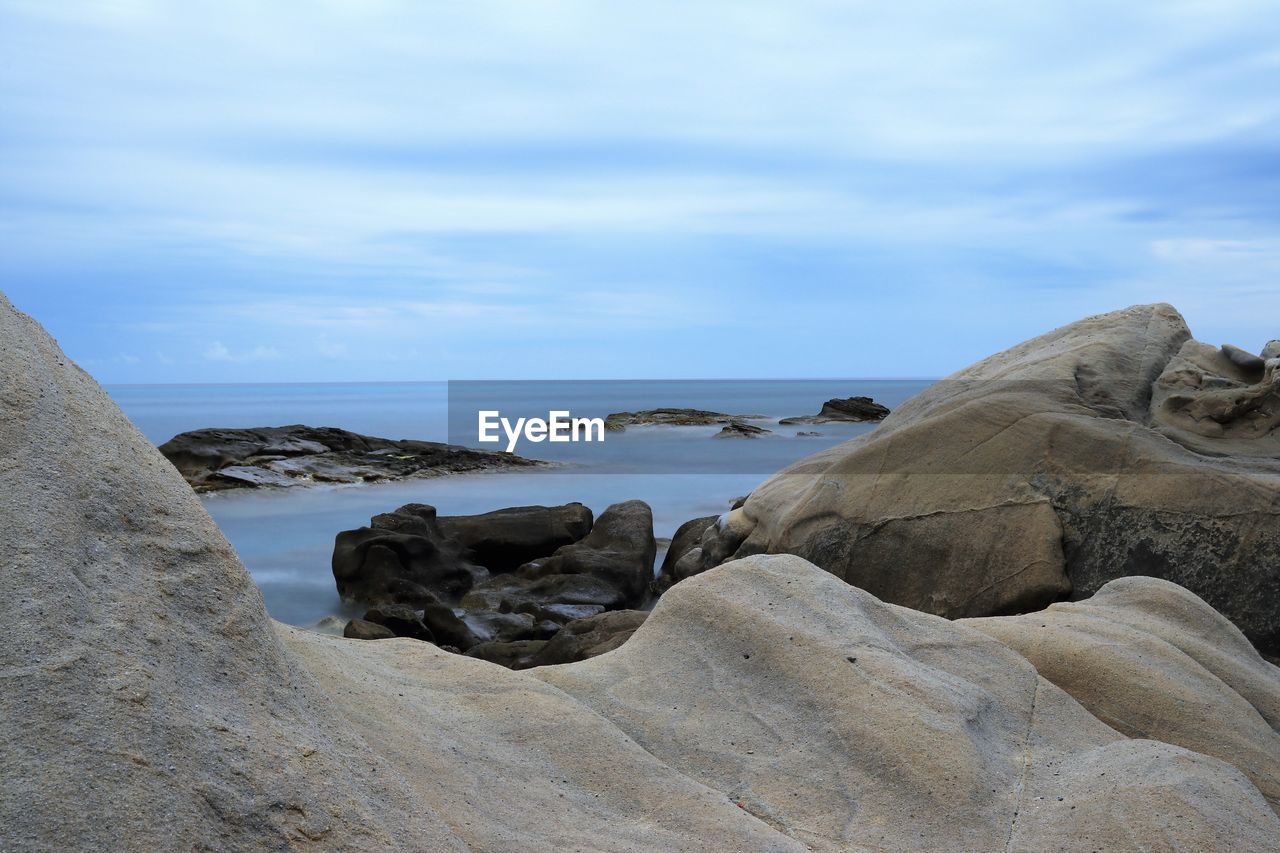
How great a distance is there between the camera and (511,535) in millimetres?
10820

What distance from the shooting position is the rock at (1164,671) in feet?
12.9

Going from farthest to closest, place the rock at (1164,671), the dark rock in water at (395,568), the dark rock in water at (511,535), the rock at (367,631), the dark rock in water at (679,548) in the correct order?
the dark rock in water at (511,535) < the dark rock in water at (679,548) < the dark rock in water at (395,568) < the rock at (367,631) < the rock at (1164,671)

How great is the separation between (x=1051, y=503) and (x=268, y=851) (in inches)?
231

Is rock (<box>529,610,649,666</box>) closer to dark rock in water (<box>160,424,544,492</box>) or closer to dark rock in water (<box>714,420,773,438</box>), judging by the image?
dark rock in water (<box>160,424,544,492</box>)

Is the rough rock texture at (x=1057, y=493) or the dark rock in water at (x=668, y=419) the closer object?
the rough rock texture at (x=1057, y=493)

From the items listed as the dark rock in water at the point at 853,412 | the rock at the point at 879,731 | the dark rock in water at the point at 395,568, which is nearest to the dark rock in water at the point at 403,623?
the dark rock in water at the point at 395,568

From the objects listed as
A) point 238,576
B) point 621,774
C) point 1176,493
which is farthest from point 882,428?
point 238,576

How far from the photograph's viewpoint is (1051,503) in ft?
22.4

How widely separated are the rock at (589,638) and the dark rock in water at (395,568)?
3.01 metres

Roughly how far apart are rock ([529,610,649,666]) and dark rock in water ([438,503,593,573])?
163 inches

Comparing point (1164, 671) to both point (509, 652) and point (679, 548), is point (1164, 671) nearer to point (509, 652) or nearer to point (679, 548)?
point (509, 652)

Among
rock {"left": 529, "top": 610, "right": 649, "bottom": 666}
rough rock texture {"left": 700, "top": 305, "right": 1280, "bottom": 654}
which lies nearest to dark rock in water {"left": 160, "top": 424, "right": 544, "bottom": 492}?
rough rock texture {"left": 700, "top": 305, "right": 1280, "bottom": 654}

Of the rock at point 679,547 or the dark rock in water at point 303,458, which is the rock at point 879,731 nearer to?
the rock at point 679,547

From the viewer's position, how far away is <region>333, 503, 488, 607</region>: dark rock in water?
9477 millimetres
